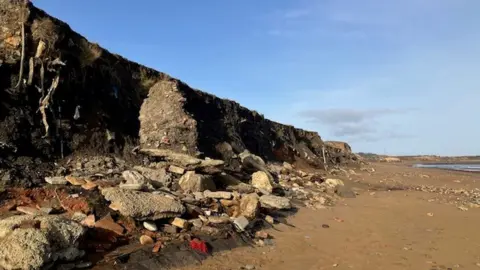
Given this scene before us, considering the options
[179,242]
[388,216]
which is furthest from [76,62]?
[388,216]

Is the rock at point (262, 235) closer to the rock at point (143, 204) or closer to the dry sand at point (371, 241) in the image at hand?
the dry sand at point (371, 241)

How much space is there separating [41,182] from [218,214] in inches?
163

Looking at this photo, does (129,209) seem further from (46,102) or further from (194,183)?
(46,102)

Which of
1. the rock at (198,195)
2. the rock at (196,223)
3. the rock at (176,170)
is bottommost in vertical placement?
the rock at (196,223)

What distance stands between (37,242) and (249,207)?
16.3 feet

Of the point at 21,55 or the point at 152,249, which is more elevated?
the point at 21,55

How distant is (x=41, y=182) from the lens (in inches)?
339

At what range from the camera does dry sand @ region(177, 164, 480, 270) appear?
24.2ft

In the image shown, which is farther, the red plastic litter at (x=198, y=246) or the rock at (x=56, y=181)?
the rock at (x=56, y=181)

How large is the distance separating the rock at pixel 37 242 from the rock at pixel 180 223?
207cm

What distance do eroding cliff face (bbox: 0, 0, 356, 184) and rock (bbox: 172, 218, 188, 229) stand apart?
3.60m

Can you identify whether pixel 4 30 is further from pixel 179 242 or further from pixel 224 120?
pixel 224 120

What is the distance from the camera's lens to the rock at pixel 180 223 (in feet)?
25.4

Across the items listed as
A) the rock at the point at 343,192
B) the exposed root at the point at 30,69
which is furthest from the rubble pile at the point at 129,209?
the rock at the point at 343,192
